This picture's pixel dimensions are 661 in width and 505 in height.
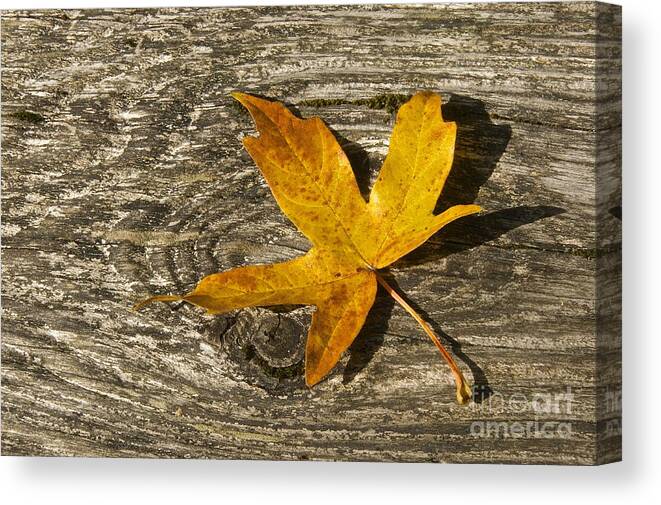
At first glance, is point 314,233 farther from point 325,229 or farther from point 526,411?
point 526,411

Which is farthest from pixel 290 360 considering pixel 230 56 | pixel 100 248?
pixel 230 56

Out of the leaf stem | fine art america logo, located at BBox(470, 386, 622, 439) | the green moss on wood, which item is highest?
the green moss on wood

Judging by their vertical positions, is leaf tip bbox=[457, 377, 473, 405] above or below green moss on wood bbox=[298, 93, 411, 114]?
below

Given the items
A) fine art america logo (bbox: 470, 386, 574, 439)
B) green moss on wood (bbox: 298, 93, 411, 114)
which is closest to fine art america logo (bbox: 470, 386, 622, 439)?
fine art america logo (bbox: 470, 386, 574, 439)

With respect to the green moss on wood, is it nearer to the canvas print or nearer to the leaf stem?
the canvas print

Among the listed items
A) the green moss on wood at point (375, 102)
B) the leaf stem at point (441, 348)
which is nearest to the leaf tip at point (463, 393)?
the leaf stem at point (441, 348)

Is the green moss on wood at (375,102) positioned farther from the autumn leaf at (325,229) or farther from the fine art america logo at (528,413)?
the fine art america logo at (528,413)

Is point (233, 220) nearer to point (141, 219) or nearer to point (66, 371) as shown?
point (141, 219)
